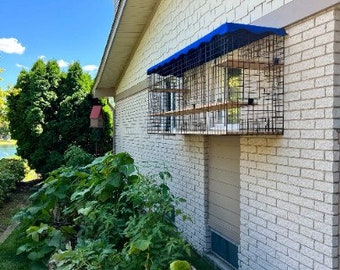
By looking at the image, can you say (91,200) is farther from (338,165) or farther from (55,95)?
(55,95)

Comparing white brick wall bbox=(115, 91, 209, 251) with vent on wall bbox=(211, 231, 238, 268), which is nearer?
vent on wall bbox=(211, 231, 238, 268)

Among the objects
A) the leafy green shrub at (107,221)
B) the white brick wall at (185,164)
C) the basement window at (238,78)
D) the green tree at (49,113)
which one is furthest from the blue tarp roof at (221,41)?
the green tree at (49,113)

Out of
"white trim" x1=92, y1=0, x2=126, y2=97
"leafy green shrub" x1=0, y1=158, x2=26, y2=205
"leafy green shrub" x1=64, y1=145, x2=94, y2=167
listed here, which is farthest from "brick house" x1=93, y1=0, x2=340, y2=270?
"leafy green shrub" x1=0, y1=158, x2=26, y2=205

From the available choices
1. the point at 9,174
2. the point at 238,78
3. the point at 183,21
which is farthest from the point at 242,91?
the point at 9,174

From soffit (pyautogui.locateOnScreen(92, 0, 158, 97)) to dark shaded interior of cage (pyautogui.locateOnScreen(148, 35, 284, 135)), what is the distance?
2.75 meters

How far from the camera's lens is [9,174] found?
31.9 feet

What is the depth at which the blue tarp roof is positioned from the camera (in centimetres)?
309

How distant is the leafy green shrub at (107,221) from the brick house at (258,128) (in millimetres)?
733

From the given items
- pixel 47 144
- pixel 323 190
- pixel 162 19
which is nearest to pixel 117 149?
pixel 47 144

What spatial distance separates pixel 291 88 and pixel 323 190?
0.88 metres

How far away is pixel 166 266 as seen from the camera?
2.95 metres

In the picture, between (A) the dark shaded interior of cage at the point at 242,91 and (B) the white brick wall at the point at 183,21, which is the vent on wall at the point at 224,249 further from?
(B) the white brick wall at the point at 183,21

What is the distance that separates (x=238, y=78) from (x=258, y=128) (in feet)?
2.70

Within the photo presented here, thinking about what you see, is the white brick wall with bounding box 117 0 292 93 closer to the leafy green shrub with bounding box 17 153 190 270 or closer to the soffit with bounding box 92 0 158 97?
the soffit with bounding box 92 0 158 97
